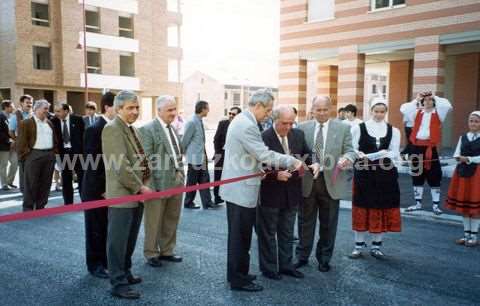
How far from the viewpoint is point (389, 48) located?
44.1 feet

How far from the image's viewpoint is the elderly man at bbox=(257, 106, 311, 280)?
457 cm

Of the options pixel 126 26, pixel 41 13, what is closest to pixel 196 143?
pixel 41 13

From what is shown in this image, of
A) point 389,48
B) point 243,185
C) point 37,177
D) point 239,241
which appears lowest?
point 239,241

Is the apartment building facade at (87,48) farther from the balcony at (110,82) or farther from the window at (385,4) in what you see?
the window at (385,4)

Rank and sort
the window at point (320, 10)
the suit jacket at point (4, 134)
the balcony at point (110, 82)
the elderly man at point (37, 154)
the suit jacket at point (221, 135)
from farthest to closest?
the balcony at point (110, 82) → the window at point (320, 10) → the suit jacket at point (4, 134) → the suit jacket at point (221, 135) → the elderly man at point (37, 154)

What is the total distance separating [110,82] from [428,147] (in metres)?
29.7

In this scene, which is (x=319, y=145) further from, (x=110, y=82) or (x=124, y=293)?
(x=110, y=82)

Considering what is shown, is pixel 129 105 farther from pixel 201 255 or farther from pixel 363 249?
pixel 363 249

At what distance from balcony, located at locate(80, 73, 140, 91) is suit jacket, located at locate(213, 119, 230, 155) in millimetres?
25920

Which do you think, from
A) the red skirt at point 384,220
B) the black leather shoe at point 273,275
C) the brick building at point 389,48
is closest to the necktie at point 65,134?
the black leather shoe at point 273,275

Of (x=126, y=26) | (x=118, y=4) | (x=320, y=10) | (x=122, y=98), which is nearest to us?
(x=122, y=98)

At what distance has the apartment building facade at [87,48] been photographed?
2917cm

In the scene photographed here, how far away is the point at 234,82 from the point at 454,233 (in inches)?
2329

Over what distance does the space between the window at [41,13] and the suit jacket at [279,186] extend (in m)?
30.4
